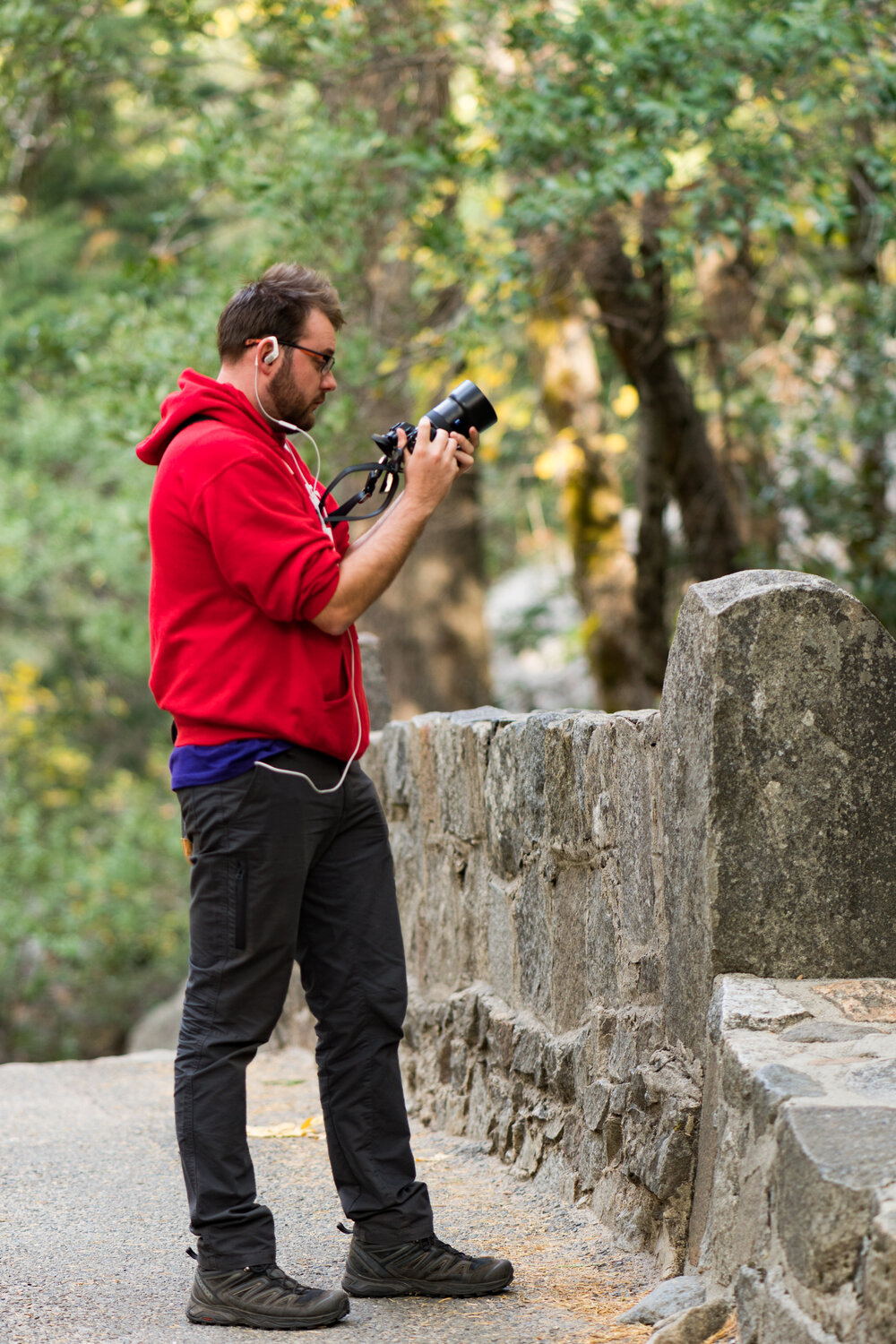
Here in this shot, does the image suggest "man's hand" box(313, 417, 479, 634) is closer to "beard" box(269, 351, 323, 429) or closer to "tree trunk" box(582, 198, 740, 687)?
"beard" box(269, 351, 323, 429)

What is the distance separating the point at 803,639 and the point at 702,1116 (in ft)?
3.20

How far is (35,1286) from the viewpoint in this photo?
3082mm

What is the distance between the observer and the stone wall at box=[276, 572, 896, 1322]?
2812 mm

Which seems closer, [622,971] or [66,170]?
[622,971]

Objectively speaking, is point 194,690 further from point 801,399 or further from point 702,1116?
point 801,399

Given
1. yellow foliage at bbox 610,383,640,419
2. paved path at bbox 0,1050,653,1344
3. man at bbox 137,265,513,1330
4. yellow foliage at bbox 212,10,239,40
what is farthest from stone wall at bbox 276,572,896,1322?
yellow foliage at bbox 212,10,239,40

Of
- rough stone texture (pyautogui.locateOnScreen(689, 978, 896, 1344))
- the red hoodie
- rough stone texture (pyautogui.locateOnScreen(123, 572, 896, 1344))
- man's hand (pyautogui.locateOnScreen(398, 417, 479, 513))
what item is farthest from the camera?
man's hand (pyautogui.locateOnScreen(398, 417, 479, 513))

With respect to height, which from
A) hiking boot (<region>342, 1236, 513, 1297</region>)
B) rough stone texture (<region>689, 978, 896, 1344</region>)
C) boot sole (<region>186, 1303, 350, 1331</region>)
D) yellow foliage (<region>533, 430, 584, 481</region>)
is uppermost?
yellow foliage (<region>533, 430, 584, 481</region>)

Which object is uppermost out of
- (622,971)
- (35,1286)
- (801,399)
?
(801,399)

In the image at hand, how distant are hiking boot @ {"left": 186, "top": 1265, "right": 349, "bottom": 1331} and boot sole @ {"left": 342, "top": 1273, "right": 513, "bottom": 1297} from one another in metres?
0.17

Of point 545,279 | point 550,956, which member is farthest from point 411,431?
point 545,279

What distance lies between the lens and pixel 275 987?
9.43 ft

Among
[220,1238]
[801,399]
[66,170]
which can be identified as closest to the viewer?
[220,1238]

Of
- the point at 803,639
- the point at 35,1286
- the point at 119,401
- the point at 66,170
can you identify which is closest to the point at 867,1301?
the point at 803,639
